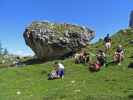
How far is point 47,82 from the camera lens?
40.3m

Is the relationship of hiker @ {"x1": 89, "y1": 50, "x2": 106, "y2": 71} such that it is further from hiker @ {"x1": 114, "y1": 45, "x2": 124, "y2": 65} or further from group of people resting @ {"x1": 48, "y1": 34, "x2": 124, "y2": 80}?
hiker @ {"x1": 114, "y1": 45, "x2": 124, "y2": 65}

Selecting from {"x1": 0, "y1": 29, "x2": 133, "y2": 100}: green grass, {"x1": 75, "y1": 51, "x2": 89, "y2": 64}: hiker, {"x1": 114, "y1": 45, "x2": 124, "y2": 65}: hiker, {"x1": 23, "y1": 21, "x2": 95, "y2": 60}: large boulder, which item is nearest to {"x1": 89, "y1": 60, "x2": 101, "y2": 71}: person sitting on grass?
{"x1": 0, "y1": 29, "x2": 133, "y2": 100}: green grass

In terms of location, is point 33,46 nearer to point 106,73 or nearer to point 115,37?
point 115,37

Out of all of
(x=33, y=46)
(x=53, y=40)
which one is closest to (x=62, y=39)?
(x=53, y=40)

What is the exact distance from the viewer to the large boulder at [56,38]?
57.6m

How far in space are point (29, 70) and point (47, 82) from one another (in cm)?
946

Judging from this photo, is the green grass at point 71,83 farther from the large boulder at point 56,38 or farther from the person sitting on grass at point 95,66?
the large boulder at point 56,38

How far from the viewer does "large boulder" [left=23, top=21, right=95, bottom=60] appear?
57.6 meters

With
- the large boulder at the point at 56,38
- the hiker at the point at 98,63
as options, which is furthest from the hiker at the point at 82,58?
the large boulder at the point at 56,38

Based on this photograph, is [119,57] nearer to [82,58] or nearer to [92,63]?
[92,63]

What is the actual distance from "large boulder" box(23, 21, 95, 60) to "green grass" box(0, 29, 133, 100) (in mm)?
5435

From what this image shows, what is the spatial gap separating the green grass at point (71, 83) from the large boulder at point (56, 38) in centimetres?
543

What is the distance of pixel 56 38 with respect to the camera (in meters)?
57.5

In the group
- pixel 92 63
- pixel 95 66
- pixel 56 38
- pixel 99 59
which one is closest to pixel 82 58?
pixel 99 59
